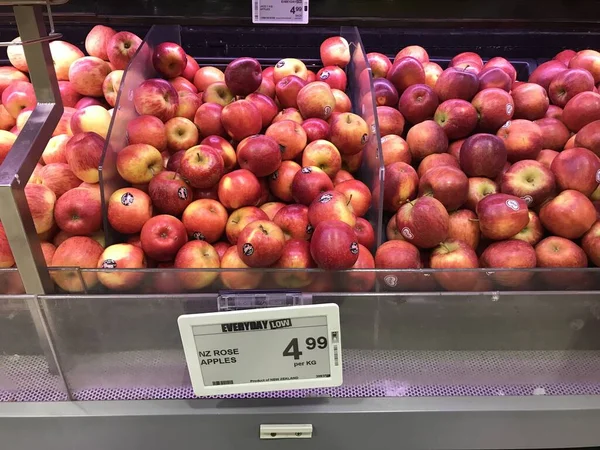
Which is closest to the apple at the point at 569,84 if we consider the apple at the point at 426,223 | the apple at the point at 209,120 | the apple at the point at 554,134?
the apple at the point at 554,134

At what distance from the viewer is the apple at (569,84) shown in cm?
148

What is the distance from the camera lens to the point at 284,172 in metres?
1.30

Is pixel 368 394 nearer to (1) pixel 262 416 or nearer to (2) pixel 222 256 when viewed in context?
(1) pixel 262 416

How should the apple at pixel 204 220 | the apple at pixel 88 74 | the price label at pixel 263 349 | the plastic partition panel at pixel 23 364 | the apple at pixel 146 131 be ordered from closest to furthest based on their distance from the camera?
the price label at pixel 263 349
the plastic partition panel at pixel 23 364
the apple at pixel 204 220
the apple at pixel 146 131
the apple at pixel 88 74

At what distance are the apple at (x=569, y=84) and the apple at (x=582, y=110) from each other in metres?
0.06

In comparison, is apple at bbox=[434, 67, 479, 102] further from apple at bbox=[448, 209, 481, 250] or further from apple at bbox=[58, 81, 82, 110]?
apple at bbox=[58, 81, 82, 110]

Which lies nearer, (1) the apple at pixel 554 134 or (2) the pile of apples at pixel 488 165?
(2) the pile of apples at pixel 488 165

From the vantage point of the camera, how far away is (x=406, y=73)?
5.06 feet

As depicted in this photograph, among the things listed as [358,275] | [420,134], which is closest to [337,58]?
[420,134]

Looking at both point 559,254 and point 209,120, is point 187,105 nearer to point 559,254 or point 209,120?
point 209,120

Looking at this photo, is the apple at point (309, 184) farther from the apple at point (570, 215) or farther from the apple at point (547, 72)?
the apple at point (547, 72)

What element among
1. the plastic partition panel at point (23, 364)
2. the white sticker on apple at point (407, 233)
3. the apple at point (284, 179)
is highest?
the apple at point (284, 179)

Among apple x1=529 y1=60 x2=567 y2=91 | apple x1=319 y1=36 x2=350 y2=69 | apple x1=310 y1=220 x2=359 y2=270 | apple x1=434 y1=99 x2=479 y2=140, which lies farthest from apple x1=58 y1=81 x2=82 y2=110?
apple x1=529 y1=60 x2=567 y2=91

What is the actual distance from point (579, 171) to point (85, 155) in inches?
47.3
